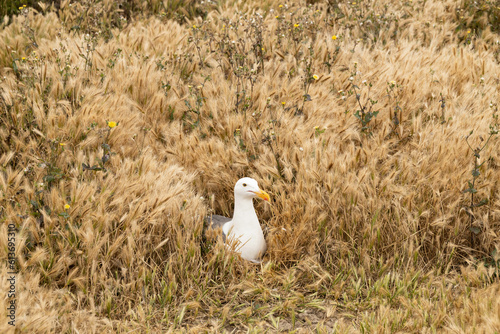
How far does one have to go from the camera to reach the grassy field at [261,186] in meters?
3.06

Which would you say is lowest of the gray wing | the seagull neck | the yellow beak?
the gray wing

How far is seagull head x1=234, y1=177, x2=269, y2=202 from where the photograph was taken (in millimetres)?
3348

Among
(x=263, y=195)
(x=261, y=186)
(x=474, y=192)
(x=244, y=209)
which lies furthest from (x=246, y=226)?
(x=474, y=192)

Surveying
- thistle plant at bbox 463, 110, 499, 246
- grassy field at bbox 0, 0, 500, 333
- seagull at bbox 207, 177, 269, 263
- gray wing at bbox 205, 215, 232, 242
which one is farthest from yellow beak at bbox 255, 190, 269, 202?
thistle plant at bbox 463, 110, 499, 246

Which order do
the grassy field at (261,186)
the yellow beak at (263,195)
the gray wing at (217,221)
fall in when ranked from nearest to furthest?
the grassy field at (261,186)
the yellow beak at (263,195)
the gray wing at (217,221)

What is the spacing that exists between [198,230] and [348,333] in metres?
1.12

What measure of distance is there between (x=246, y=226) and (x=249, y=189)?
0.80 feet

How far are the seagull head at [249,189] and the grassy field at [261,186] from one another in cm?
26

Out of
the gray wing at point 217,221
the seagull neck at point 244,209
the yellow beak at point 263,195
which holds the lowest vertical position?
the gray wing at point 217,221

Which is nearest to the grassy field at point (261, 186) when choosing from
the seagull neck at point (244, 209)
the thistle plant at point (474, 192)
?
the thistle plant at point (474, 192)

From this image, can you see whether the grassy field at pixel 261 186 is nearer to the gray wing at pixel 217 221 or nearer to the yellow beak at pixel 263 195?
the gray wing at pixel 217 221

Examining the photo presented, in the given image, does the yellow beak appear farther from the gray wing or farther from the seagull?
the gray wing

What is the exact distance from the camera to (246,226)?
3402mm

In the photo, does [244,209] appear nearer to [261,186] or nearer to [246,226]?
[246,226]
